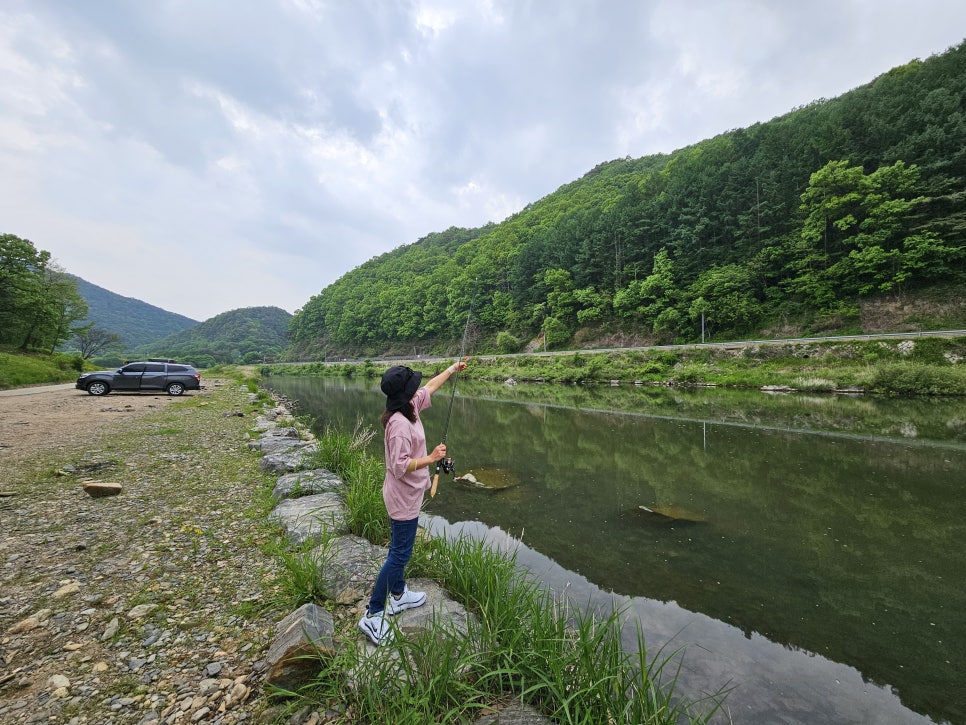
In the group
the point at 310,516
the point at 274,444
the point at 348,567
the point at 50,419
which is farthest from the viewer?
the point at 50,419

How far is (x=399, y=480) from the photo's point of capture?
2988mm

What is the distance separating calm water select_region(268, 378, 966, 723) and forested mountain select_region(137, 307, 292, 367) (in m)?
141

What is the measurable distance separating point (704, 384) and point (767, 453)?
18.8m

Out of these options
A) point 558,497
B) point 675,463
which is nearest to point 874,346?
point 675,463

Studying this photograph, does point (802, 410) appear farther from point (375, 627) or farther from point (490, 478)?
point (375, 627)

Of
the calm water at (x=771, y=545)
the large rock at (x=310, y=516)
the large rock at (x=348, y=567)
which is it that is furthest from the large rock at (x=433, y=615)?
the calm water at (x=771, y=545)

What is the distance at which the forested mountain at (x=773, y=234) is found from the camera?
3456 cm

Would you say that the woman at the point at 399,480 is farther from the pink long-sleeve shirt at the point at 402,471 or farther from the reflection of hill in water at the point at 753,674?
the reflection of hill in water at the point at 753,674

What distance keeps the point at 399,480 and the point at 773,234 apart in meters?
55.6

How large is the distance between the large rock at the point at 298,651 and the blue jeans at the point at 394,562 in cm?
36

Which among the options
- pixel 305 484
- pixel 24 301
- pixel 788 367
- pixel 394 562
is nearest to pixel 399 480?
pixel 394 562

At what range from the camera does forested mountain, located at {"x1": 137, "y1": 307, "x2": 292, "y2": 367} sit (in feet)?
459

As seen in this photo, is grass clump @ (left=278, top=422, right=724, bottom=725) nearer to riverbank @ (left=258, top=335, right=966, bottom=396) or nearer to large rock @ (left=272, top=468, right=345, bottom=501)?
large rock @ (left=272, top=468, right=345, bottom=501)

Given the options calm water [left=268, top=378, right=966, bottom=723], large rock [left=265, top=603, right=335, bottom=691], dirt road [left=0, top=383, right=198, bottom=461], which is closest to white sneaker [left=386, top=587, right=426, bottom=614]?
large rock [left=265, top=603, right=335, bottom=691]
